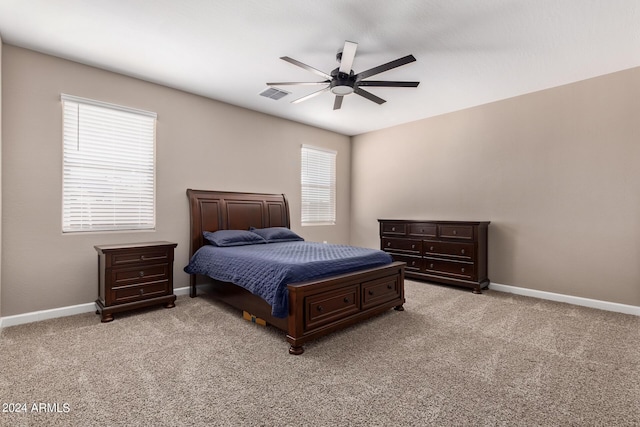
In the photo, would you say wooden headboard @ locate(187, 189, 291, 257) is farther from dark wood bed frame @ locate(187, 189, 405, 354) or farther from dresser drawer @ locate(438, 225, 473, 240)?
dresser drawer @ locate(438, 225, 473, 240)

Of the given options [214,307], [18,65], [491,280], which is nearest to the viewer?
[18,65]

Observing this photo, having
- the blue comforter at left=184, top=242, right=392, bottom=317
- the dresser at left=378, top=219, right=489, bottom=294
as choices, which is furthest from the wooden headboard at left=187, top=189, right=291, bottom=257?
the dresser at left=378, top=219, right=489, bottom=294

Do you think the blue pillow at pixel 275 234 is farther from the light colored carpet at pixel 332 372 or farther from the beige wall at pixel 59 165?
the light colored carpet at pixel 332 372

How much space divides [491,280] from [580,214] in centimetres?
145

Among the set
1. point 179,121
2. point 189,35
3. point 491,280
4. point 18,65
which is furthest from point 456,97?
point 18,65

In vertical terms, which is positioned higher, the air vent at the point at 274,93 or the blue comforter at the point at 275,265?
the air vent at the point at 274,93

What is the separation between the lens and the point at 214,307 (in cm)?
370

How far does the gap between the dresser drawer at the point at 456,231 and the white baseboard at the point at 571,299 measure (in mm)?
899

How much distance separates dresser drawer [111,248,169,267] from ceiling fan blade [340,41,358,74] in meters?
2.82

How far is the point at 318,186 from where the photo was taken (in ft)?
20.2

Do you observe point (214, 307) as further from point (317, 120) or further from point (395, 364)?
point (317, 120)

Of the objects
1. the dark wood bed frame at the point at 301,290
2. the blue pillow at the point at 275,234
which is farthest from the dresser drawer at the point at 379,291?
the blue pillow at the point at 275,234

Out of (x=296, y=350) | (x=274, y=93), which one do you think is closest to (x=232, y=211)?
(x=274, y=93)

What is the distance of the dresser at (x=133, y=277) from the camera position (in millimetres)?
3225
